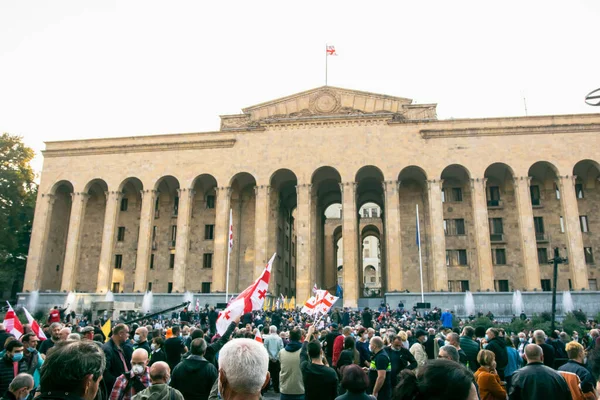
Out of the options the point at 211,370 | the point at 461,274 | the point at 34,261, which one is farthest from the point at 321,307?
the point at 34,261

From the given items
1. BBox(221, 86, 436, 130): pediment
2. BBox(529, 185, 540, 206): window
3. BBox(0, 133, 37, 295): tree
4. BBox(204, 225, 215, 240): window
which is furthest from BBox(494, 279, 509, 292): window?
BBox(0, 133, 37, 295): tree

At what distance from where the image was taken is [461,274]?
3759cm

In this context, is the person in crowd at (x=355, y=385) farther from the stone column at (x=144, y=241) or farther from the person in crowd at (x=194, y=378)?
the stone column at (x=144, y=241)

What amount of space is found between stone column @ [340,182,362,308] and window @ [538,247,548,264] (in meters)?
15.6

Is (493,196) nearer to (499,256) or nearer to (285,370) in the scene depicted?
(499,256)

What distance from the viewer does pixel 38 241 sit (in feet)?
130

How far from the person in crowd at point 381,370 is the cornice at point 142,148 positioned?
33.2m

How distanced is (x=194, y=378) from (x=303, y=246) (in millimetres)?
30264

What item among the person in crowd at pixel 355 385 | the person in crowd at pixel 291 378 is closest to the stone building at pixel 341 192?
the person in crowd at pixel 291 378

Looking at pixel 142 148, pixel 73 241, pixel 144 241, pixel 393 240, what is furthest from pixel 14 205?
pixel 393 240

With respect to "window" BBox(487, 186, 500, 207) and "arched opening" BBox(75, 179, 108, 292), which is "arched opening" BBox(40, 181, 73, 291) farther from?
"window" BBox(487, 186, 500, 207)

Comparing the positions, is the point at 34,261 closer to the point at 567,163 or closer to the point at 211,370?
the point at 211,370

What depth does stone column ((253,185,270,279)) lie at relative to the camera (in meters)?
36.3

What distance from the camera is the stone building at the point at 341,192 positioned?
35406mm
